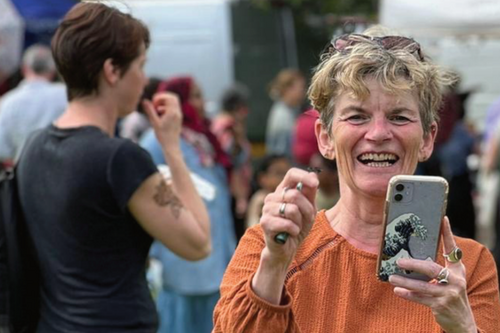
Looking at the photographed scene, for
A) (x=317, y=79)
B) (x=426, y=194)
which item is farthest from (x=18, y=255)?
(x=426, y=194)

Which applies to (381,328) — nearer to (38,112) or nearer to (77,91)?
(77,91)

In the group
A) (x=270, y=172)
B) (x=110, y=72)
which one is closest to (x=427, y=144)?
(x=110, y=72)

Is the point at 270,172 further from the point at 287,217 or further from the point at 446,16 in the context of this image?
the point at 287,217

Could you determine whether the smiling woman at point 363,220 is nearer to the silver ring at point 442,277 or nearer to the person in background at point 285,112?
the silver ring at point 442,277

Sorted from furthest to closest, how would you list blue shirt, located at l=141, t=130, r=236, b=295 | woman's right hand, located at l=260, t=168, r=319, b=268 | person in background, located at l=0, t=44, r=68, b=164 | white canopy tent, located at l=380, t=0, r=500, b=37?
white canopy tent, located at l=380, t=0, r=500, b=37 < person in background, located at l=0, t=44, r=68, b=164 < blue shirt, located at l=141, t=130, r=236, b=295 < woman's right hand, located at l=260, t=168, r=319, b=268

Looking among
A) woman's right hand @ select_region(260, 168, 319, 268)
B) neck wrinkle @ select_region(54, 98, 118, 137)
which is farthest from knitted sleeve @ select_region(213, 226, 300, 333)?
neck wrinkle @ select_region(54, 98, 118, 137)

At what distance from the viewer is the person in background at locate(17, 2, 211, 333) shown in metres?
3.18

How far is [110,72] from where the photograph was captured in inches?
132

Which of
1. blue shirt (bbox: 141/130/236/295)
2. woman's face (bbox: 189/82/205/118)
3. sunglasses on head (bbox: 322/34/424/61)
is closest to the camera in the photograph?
sunglasses on head (bbox: 322/34/424/61)

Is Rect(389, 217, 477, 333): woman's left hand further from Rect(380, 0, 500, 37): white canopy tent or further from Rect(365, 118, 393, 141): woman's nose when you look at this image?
Rect(380, 0, 500, 37): white canopy tent

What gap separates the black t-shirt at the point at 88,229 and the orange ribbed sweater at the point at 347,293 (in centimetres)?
104

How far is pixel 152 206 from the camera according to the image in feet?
10.6

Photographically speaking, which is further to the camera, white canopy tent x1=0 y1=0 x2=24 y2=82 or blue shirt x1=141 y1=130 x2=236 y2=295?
white canopy tent x1=0 y1=0 x2=24 y2=82

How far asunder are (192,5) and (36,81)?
4524 millimetres
